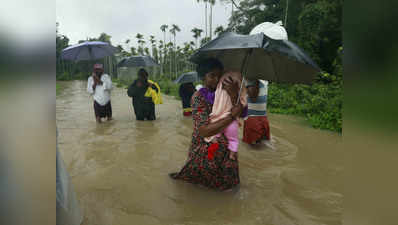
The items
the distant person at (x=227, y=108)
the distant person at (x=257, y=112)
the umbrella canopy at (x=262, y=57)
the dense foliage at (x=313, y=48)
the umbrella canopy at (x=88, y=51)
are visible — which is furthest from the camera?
the umbrella canopy at (x=88, y=51)

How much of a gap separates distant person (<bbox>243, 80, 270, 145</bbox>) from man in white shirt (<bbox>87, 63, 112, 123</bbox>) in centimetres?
375

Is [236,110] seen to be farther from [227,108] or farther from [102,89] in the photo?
[102,89]

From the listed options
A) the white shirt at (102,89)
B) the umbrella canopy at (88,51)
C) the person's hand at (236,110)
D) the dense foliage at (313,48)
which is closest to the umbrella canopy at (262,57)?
the person's hand at (236,110)

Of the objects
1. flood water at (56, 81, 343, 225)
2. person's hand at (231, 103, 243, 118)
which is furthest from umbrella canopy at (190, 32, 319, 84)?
flood water at (56, 81, 343, 225)

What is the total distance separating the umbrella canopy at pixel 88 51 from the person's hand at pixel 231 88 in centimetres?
551

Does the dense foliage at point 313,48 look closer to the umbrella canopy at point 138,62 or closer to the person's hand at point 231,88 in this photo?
the person's hand at point 231,88

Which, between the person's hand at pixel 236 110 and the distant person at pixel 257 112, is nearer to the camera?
the person's hand at pixel 236 110

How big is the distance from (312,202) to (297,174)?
794 mm

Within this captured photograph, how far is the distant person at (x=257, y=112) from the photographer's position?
14.8 ft

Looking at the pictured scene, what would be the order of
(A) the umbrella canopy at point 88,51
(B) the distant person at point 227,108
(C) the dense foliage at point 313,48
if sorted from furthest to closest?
1. (A) the umbrella canopy at point 88,51
2. (C) the dense foliage at point 313,48
3. (B) the distant person at point 227,108

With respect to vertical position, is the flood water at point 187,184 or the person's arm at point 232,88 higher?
the person's arm at point 232,88

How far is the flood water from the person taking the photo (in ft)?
8.45

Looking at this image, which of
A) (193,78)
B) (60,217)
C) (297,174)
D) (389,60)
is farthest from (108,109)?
(389,60)

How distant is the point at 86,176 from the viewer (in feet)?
11.3
